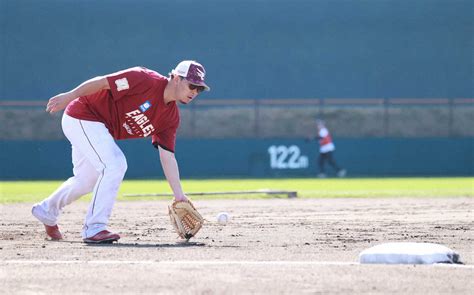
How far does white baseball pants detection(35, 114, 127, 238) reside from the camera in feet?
29.3

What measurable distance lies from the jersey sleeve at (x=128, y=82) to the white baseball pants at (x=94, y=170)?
48cm

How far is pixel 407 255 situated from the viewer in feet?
23.5

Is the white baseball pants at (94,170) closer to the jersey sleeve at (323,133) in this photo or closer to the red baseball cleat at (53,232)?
the red baseball cleat at (53,232)

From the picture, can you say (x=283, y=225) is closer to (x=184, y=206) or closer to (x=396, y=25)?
(x=184, y=206)

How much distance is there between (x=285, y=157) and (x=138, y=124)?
2427 cm

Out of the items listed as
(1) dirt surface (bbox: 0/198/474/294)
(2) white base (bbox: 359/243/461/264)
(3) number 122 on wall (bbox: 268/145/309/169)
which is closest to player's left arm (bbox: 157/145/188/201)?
(1) dirt surface (bbox: 0/198/474/294)

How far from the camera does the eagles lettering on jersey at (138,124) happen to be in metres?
9.02

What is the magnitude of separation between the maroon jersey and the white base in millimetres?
2775

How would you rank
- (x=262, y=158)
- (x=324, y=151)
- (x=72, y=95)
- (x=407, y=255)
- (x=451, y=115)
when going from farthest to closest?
(x=451, y=115) < (x=262, y=158) < (x=324, y=151) < (x=72, y=95) < (x=407, y=255)

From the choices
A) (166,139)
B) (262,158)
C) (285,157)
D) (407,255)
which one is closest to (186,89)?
(166,139)

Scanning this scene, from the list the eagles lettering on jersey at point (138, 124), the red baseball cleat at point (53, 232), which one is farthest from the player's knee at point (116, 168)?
the red baseball cleat at point (53, 232)

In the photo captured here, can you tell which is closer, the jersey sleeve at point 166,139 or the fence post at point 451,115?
the jersey sleeve at point 166,139

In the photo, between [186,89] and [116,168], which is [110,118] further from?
[186,89]

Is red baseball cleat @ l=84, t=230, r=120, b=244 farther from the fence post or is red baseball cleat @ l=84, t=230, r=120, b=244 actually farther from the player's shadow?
the fence post
